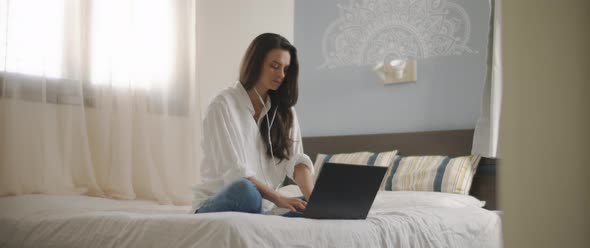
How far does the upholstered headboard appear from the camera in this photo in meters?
3.35

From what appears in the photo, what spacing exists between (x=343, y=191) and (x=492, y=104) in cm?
144

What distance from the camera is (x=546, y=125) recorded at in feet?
1.63

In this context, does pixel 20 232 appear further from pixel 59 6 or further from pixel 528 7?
pixel 528 7

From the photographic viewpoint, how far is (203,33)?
4203mm

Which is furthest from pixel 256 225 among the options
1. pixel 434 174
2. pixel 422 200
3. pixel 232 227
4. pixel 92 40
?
pixel 92 40

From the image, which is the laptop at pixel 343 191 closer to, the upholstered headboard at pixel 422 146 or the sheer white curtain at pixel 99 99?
the upholstered headboard at pixel 422 146

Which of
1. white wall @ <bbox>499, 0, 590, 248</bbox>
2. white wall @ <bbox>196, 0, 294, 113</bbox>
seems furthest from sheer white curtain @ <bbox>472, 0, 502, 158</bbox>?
white wall @ <bbox>499, 0, 590, 248</bbox>

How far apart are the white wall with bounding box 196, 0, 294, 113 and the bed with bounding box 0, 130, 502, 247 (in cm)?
119

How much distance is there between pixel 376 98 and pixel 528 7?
11.3 ft

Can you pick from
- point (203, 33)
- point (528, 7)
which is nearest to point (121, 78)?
point (203, 33)

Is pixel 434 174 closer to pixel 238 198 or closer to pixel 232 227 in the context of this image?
pixel 238 198

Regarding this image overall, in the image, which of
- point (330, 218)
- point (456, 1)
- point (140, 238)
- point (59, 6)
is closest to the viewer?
point (140, 238)

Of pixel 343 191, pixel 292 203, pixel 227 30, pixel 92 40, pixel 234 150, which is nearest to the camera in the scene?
pixel 343 191

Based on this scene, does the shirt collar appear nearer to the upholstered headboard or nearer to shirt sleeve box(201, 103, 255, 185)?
shirt sleeve box(201, 103, 255, 185)
